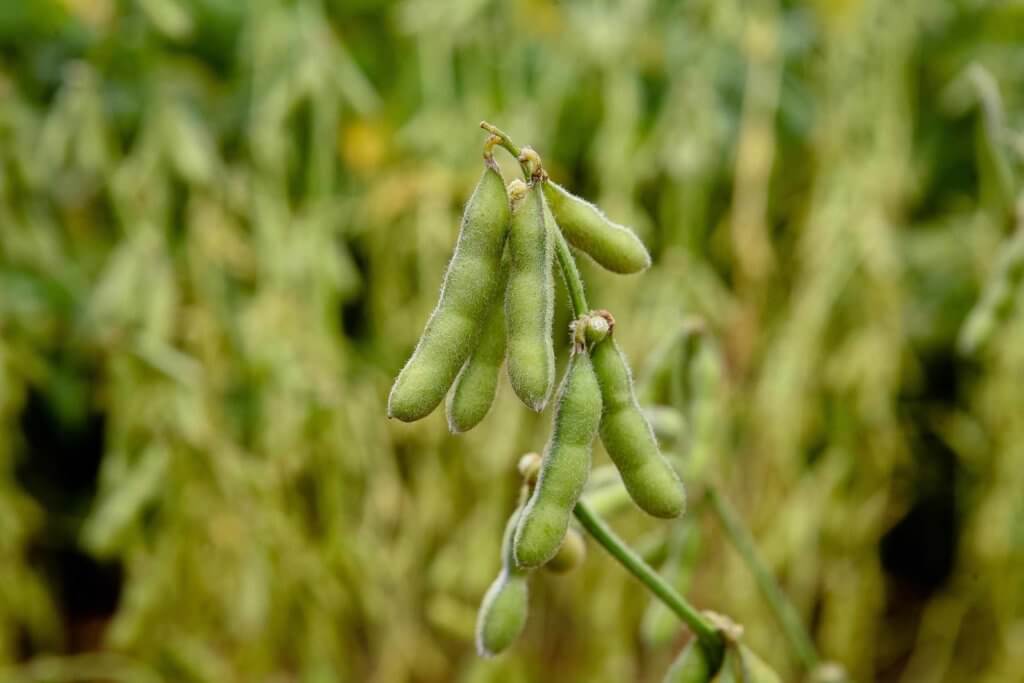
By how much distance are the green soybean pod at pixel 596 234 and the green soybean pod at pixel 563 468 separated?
0.14 feet

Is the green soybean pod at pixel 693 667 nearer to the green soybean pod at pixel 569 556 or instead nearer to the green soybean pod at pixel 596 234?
the green soybean pod at pixel 569 556

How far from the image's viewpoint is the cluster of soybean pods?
391 mm

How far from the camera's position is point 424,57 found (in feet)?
4.98

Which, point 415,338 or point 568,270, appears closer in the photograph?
point 568,270

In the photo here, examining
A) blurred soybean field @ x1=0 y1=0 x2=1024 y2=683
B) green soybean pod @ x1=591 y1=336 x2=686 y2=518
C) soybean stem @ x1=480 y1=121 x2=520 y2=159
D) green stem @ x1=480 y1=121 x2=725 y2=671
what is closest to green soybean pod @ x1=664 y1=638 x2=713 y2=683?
green stem @ x1=480 y1=121 x2=725 y2=671

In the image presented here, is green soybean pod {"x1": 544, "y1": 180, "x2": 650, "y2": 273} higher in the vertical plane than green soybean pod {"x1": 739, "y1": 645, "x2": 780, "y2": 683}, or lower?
higher

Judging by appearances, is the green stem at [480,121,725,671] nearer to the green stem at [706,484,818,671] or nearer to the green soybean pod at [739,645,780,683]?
the green soybean pod at [739,645,780,683]

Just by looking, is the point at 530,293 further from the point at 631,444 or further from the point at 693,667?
the point at 693,667

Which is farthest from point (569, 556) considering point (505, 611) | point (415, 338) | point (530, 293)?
point (415, 338)

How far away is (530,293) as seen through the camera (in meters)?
0.40

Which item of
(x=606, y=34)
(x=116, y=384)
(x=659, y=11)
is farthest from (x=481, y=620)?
(x=659, y=11)

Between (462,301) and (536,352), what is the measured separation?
35 mm

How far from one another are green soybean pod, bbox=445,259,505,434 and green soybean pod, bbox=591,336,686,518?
0.04m

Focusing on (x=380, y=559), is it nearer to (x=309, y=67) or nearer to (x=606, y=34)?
(x=309, y=67)
